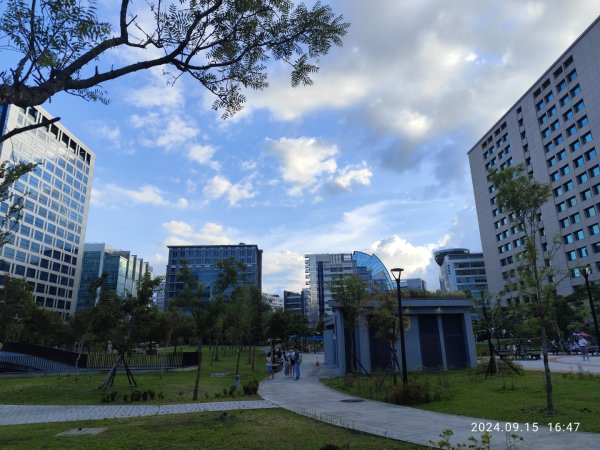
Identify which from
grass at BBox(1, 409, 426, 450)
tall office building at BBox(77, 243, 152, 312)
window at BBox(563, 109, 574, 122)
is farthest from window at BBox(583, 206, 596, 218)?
tall office building at BBox(77, 243, 152, 312)

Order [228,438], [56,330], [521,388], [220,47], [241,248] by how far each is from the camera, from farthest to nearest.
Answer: [241,248]
[56,330]
[521,388]
[228,438]
[220,47]

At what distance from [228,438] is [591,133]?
Result: 75.4 m

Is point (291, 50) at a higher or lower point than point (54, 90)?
higher

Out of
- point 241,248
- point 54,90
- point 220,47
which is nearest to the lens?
point 54,90

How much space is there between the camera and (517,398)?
13.8m

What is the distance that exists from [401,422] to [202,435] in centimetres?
527

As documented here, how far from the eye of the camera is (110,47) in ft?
20.1

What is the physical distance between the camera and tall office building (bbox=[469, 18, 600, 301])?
205 feet

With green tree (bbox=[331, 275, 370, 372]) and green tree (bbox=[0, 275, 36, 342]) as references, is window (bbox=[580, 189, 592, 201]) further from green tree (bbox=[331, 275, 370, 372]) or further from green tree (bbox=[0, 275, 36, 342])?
green tree (bbox=[0, 275, 36, 342])

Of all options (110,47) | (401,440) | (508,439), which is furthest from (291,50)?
(508,439)

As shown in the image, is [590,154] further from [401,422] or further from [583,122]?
[401,422]

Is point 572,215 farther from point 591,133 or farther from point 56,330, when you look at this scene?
point 56,330

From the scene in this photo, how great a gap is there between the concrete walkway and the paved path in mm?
1875

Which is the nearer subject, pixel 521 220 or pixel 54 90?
pixel 54 90
